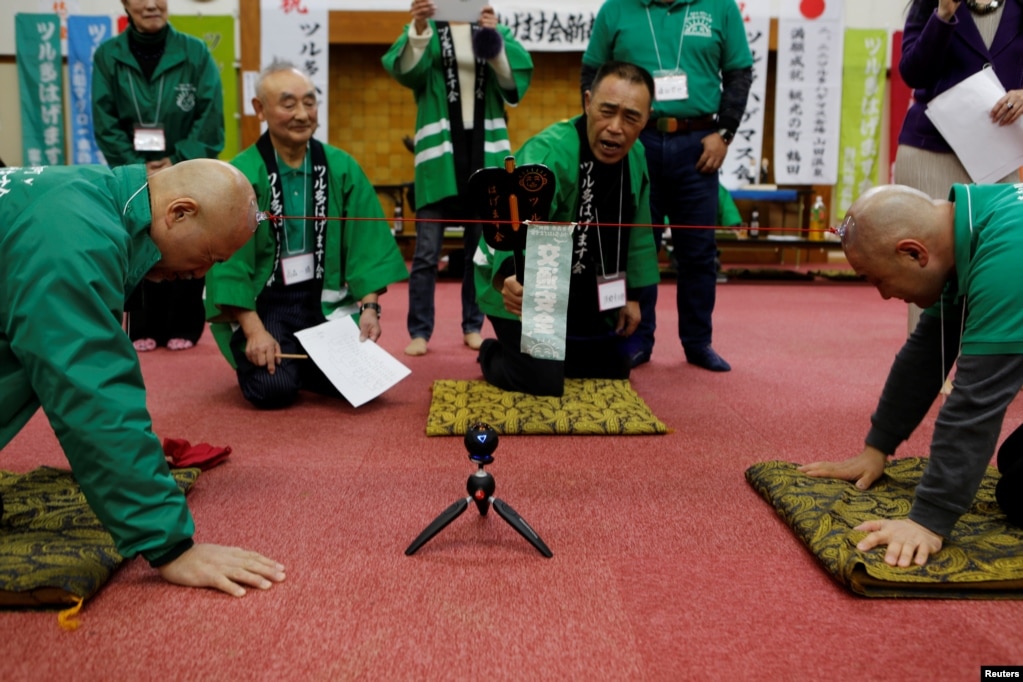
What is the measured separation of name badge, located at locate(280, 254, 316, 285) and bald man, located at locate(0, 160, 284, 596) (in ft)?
3.87

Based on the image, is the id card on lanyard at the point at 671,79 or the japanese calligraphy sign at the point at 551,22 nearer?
the id card on lanyard at the point at 671,79

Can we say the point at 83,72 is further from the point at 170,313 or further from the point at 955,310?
the point at 955,310

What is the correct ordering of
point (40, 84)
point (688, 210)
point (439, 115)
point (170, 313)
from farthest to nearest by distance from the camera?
point (40, 84)
point (170, 313)
point (439, 115)
point (688, 210)

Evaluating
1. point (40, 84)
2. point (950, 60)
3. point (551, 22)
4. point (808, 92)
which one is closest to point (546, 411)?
point (950, 60)

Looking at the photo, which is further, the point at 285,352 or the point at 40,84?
the point at 40,84

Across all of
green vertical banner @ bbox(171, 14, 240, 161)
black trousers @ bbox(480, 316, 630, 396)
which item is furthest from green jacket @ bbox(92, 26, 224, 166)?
green vertical banner @ bbox(171, 14, 240, 161)

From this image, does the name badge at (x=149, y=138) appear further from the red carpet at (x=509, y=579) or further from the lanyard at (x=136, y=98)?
the red carpet at (x=509, y=579)

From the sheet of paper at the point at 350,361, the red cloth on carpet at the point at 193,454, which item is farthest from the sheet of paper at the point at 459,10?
the red cloth on carpet at the point at 193,454

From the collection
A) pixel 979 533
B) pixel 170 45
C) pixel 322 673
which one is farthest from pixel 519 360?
pixel 170 45

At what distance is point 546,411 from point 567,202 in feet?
2.26

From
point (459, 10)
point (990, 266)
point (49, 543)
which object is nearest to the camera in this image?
point (990, 266)

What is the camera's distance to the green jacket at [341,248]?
2.53 meters

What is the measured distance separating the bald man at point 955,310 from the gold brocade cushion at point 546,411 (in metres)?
0.87

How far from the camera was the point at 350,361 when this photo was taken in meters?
2.55
